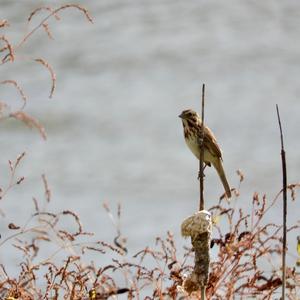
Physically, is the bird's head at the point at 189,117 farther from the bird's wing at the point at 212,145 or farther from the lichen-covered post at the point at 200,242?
the lichen-covered post at the point at 200,242

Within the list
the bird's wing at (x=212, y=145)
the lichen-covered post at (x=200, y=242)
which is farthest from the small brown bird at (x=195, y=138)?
the lichen-covered post at (x=200, y=242)

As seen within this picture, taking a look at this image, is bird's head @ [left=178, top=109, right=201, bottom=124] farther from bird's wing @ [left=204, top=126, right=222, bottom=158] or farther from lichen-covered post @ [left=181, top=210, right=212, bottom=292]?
lichen-covered post @ [left=181, top=210, right=212, bottom=292]

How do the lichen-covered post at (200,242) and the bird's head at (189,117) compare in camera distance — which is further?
the bird's head at (189,117)

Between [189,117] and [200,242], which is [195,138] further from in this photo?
[200,242]

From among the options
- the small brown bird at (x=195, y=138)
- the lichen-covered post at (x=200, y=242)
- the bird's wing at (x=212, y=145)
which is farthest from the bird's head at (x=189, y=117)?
the lichen-covered post at (x=200, y=242)

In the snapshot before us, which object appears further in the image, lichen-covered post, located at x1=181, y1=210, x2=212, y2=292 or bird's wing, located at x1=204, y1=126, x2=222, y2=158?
bird's wing, located at x1=204, y1=126, x2=222, y2=158

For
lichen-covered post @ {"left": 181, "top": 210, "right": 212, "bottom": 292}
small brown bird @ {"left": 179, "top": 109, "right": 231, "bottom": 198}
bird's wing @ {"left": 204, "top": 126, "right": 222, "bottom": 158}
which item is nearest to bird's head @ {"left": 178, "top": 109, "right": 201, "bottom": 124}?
small brown bird @ {"left": 179, "top": 109, "right": 231, "bottom": 198}

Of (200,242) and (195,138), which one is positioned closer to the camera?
(200,242)

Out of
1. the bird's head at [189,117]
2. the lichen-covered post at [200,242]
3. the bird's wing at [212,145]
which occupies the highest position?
the bird's head at [189,117]

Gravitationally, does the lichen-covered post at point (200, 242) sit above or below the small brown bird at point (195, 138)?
below

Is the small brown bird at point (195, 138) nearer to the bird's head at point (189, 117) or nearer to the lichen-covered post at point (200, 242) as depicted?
the bird's head at point (189, 117)

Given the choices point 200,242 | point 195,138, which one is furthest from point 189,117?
point 200,242

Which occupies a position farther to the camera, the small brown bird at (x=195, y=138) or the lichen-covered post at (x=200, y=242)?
the small brown bird at (x=195, y=138)

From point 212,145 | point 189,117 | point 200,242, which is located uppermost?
point 189,117
